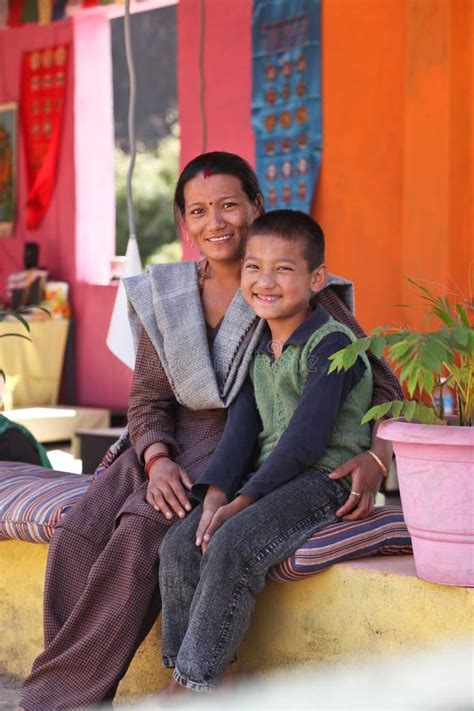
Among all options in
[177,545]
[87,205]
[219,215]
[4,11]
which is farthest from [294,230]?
[87,205]

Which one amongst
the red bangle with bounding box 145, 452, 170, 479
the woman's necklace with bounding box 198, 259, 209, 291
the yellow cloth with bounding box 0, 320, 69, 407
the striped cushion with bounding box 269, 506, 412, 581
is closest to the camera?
the striped cushion with bounding box 269, 506, 412, 581

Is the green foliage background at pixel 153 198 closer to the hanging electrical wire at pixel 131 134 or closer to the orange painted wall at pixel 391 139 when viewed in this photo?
the orange painted wall at pixel 391 139

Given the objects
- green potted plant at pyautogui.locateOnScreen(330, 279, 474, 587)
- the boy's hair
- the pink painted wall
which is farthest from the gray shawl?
the pink painted wall

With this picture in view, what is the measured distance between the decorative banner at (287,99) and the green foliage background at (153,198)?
38.1ft

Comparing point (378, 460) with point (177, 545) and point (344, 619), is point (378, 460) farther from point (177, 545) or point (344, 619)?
point (177, 545)

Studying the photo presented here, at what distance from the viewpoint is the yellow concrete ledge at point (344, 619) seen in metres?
2.66

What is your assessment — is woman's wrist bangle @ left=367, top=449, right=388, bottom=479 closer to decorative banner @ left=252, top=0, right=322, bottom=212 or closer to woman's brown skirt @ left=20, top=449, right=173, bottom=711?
woman's brown skirt @ left=20, top=449, right=173, bottom=711

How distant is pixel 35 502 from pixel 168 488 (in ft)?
1.61

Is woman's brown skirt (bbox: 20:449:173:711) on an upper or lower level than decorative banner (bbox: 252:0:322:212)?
lower

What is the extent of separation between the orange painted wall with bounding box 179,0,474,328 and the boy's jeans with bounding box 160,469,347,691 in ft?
9.19

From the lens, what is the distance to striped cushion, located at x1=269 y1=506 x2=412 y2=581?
2779 mm

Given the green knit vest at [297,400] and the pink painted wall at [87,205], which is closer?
the green knit vest at [297,400]

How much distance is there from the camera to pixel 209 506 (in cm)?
291

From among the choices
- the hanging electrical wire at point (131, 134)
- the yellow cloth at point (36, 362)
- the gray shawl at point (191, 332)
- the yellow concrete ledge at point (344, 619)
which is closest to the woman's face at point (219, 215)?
the gray shawl at point (191, 332)
